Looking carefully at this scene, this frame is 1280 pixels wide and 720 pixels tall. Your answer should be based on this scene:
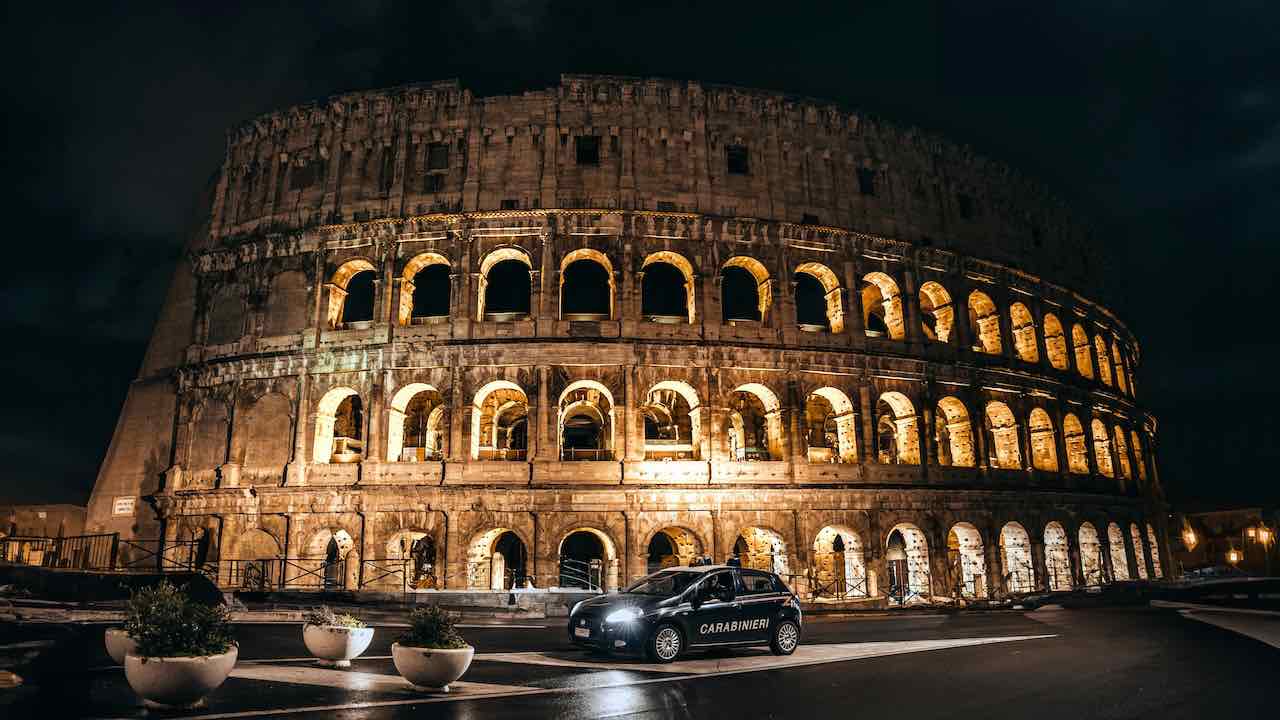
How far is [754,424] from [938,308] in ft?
26.9

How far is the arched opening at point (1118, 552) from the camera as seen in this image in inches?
1147

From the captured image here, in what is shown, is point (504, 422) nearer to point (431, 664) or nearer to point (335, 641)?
point (335, 641)

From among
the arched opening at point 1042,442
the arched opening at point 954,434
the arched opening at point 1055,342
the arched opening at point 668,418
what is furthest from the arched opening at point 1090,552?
the arched opening at point 668,418

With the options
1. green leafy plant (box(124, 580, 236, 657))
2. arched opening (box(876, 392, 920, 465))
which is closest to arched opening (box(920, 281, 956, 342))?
arched opening (box(876, 392, 920, 465))

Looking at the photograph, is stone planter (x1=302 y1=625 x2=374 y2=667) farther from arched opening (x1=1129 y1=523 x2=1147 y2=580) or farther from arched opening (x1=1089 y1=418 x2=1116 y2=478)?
arched opening (x1=1129 y1=523 x2=1147 y2=580)

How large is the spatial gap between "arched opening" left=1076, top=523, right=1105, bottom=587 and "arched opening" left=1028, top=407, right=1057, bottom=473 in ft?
8.49

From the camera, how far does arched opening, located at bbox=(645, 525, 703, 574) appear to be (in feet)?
73.2

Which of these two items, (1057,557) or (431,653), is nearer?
(431,653)

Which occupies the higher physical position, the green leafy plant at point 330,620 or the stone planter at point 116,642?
the green leafy plant at point 330,620

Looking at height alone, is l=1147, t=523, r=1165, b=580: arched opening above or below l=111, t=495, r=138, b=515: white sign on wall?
below

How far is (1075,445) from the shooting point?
97.8ft

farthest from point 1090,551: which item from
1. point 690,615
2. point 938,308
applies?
point 690,615

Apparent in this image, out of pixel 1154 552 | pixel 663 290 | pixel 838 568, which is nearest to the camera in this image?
pixel 838 568

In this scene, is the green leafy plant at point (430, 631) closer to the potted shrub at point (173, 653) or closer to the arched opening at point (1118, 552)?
the potted shrub at point (173, 653)
